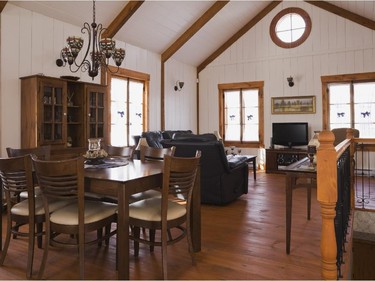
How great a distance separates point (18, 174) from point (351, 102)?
7.27 meters

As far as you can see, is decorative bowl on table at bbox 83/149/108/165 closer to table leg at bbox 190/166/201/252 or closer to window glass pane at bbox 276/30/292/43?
table leg at bbox 190/166/201/252

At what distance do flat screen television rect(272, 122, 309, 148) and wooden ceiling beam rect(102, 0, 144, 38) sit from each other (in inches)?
173

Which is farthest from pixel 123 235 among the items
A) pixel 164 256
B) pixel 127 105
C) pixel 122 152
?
pixel 127 105

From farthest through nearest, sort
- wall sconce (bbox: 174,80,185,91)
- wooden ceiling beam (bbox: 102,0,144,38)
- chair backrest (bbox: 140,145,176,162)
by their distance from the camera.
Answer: wall sconce (bbox: 174,80,185,91) < wooden ceiling beam (bbox: 102,0,144,38) < chair backrest (bbox: 140,145,176,162)

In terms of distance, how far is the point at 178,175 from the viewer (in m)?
2.49

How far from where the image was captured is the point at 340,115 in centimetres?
760

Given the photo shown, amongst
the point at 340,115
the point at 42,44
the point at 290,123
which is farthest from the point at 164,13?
the point at 340,115

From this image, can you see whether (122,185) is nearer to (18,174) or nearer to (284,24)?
(18,174)

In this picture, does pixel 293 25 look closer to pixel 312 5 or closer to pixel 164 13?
pixel 312 5

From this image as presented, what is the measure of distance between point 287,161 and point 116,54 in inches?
217

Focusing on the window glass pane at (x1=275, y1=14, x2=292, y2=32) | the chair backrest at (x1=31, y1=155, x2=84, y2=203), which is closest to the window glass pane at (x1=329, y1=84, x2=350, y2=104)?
the window glass pane at (x1=275, y1=14, x2=292, y2=32)

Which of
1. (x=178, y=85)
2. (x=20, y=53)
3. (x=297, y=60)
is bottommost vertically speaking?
(x=20, y=53)

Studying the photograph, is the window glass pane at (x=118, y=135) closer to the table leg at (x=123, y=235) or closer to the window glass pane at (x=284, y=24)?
the table leg at (x=123, y=235)

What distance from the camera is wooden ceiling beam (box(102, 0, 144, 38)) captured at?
579cm
